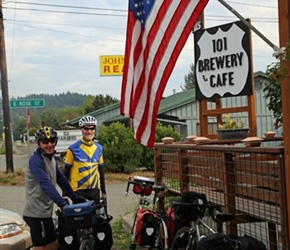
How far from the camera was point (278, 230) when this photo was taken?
4.68 metres

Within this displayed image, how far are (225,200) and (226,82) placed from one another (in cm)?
345

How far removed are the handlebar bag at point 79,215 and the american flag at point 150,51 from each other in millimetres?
1250

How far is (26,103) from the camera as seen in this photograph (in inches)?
839

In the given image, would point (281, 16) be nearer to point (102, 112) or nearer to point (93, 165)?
point (93, 165)

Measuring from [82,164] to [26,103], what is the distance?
15.0 metres

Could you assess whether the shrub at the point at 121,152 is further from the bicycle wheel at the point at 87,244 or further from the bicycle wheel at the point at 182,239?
the bicycle wheel at the point at 87,244

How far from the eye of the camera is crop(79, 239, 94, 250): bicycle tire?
5297 mm

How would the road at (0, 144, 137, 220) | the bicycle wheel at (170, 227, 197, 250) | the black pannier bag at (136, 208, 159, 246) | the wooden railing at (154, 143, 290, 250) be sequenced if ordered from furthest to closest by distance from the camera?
1. the road at (0, 144, 137, 220)
2. the black pannier bag at (136, 208, 159, 246)
3. the bicycle wheel at (170, 227, 197, 250)
4. the wooden railing at (154, 143, 290, 250)

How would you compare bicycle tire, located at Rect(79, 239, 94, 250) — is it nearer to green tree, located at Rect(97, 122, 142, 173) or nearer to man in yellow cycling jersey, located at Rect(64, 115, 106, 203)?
man in yellow cycling jersey, located at Rect(64, 115, 106, 203)

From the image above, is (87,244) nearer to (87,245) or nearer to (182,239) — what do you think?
(87,245)

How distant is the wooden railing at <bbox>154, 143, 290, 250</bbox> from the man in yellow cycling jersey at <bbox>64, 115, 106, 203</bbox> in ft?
3.60

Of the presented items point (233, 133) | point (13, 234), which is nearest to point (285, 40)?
point (13, 234)

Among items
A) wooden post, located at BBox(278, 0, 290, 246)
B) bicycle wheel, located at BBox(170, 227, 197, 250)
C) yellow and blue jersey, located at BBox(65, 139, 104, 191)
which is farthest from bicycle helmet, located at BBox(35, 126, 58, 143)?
wooden post, located at BBox(278, 0, 290, 246)

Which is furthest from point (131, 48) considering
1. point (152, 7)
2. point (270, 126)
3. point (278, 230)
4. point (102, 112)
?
point (102, 112)
